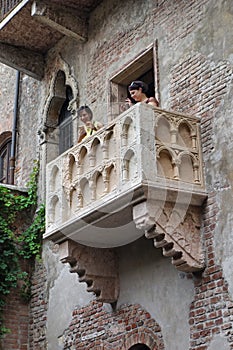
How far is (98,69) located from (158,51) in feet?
5.53

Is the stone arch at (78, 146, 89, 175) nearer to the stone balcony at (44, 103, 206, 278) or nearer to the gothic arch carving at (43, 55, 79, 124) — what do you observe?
the stone balcony at (44, 103, 206, 278)

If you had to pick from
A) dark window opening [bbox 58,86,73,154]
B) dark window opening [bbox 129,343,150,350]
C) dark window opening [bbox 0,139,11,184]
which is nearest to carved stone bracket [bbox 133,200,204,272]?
dark window opening [bbox 129,343,150,350]

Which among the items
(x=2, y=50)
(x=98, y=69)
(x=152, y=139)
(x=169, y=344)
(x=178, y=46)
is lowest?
(x=169, y=344)

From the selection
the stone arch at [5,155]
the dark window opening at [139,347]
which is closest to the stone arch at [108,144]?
the dark window opening at [139,347]

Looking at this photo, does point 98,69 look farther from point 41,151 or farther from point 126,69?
point 41,151

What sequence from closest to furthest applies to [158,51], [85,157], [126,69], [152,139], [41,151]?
1. [152,139]
2. [85,157]
3. [158,51]
4. [126,69]
5. [41,151]

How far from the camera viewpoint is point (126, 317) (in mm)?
9484

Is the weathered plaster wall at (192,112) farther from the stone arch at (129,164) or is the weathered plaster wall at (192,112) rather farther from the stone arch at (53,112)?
the stone arch at (53,112)

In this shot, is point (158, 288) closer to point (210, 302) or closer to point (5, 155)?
point (210, 302)

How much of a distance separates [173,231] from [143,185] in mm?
697

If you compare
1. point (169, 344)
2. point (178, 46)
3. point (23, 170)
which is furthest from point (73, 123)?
point (169, 344)

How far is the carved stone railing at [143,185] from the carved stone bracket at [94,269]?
318 millimetres

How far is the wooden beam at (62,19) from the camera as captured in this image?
1178cm

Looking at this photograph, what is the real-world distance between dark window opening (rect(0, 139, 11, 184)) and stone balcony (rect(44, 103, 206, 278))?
17.2 feet
